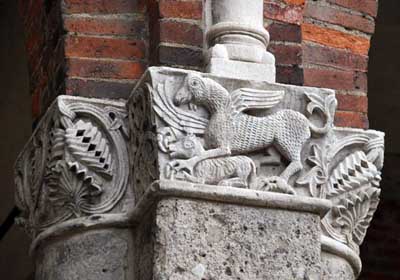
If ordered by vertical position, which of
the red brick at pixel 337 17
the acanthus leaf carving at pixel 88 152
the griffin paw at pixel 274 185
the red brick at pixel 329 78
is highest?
the red brick at pixel 337 17

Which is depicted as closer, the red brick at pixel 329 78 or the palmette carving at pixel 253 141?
the palmette carving at pixel 253 141

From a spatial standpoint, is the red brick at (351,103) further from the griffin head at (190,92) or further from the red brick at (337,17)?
the griffin head at (190,92)

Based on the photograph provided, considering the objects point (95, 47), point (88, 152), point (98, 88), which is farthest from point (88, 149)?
point (95, 47)

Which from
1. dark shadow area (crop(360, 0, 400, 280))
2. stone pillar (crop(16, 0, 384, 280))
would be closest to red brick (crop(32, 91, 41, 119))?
stone pillar (crop(16, 0, 384, 280))

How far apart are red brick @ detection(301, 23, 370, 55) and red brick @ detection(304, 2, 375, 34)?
0.10ft

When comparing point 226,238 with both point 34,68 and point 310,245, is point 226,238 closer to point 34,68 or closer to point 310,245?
point 310,245

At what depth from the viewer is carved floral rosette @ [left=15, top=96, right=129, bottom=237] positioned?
14.6 ft

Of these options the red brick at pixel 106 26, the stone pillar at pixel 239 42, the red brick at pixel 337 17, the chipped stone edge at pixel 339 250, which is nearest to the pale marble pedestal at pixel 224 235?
the chipped stone edge at pixel 339 250

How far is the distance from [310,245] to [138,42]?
30.4 inches

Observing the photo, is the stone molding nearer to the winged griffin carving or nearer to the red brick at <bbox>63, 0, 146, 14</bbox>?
the winged griffin carving

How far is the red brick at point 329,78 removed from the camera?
4.79 meters

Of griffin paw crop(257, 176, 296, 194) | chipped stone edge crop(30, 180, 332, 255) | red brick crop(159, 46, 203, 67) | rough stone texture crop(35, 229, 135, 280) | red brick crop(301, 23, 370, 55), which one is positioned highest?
red brick crop(301, 23, 370, 55)
